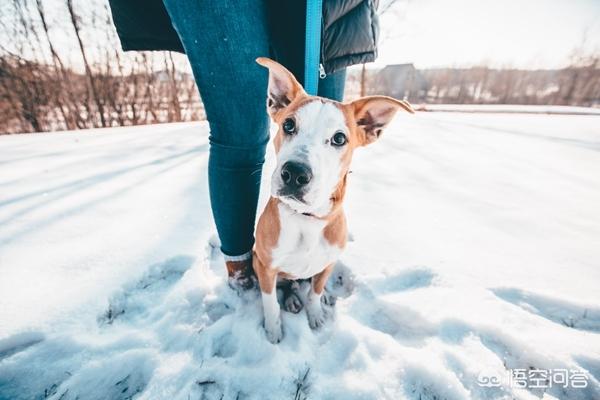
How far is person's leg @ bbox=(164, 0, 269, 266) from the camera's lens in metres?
1.12

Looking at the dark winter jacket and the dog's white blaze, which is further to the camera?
the dark winter jacket

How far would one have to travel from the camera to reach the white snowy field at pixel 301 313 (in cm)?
119

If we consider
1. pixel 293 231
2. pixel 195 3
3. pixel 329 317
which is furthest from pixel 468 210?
pixel 195 3

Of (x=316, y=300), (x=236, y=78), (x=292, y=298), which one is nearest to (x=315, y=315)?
(x=316, y=300)

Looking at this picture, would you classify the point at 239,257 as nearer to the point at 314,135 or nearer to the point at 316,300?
the point at 316,300

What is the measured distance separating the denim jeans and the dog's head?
0.12 metres

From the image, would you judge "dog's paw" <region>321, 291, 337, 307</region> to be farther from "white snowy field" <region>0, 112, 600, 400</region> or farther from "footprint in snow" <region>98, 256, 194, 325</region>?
"footprint in snow" <region>98, 256, 194, 325</region>

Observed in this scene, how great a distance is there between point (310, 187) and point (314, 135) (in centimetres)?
28

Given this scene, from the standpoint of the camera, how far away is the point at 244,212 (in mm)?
1517

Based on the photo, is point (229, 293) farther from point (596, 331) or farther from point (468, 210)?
point (468, 210)

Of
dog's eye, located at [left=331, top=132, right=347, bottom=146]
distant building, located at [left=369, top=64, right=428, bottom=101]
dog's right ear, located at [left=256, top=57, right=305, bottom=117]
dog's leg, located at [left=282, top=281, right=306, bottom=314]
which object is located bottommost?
dog's leg, located at [left=282, top=281, right=306, bottom=314]

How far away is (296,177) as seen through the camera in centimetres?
113
